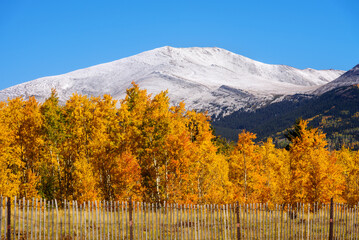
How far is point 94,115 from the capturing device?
140ft

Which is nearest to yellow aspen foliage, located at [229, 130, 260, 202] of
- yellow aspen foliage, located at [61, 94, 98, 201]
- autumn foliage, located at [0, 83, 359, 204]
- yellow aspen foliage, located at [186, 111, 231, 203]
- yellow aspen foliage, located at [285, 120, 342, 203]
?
yellow aspen foliage, located at [186, 111, 231, 203]

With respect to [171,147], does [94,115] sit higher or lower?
higher

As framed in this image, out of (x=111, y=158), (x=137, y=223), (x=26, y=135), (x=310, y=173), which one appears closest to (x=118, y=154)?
(x=111, y=158)

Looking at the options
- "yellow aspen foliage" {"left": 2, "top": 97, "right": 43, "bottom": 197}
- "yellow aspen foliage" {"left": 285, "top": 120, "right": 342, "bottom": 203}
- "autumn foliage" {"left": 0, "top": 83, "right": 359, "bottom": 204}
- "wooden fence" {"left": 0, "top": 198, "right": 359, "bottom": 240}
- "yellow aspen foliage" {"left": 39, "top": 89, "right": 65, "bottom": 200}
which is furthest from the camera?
"yellow aspen foliage" {"left": 39, "top": 89, "right": 65, "bottom": 200}

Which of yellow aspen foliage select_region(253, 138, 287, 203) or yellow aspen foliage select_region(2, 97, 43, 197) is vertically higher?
yellow aspen foliage select_region(2, 97, 43, 197)

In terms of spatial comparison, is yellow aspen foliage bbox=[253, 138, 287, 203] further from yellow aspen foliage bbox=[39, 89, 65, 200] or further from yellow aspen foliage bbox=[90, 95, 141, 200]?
yellow aspen foliage bbox=[39, 89, 65, 200]

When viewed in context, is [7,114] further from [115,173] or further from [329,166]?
[329,166]

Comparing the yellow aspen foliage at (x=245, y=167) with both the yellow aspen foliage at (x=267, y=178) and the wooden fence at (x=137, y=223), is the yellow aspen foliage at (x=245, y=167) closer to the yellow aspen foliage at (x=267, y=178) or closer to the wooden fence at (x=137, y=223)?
the yellow aspen foliage at (x=267, y=178)

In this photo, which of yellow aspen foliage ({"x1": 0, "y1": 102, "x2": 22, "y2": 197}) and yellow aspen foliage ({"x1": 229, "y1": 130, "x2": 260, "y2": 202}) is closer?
yellow aspen foliage ({"x1": 0, "y1": 102, "x2": 22, "y2": 197})

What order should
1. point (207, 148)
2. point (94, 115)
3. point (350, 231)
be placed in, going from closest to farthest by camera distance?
point (350, 231) → point (94, 115) → point (207, 148)

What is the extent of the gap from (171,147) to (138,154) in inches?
168

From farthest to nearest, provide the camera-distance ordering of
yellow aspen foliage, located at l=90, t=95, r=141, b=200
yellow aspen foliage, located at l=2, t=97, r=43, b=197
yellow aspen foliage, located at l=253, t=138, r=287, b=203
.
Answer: yellow aspen foliage, located at l=253, t=138, r=287, b=203
yellow aspen foliage, located at l=2, t=97, r=43, b=197
yellow aspen foliage, located at l=90, t=95, r=141, b=200

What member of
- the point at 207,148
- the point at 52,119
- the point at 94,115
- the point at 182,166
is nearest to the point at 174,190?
the point at 182,166

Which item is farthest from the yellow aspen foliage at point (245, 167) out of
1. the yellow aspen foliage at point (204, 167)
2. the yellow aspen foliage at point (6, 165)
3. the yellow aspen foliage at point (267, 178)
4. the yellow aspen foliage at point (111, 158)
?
the yellow aspen foliage at point (6, 165)
